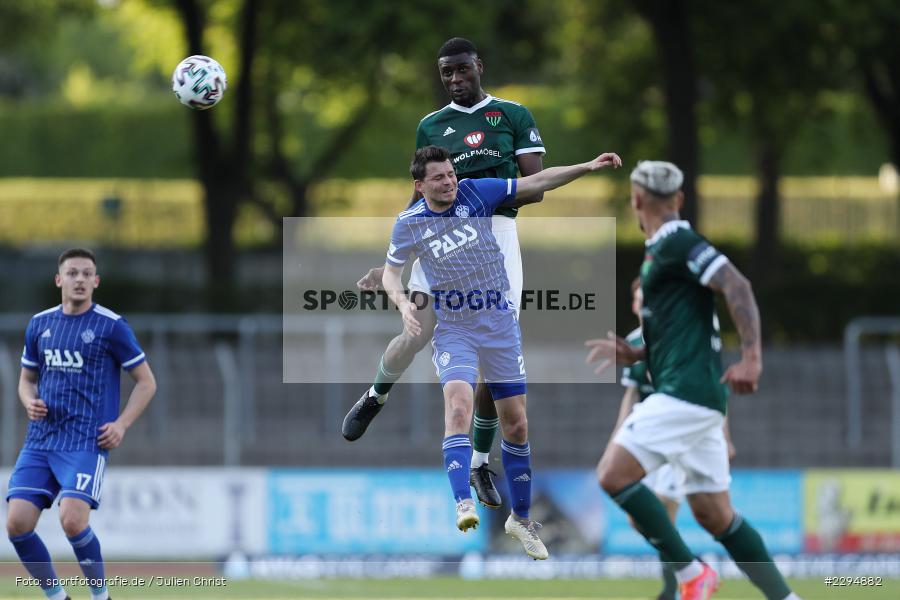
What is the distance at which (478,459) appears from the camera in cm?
1037

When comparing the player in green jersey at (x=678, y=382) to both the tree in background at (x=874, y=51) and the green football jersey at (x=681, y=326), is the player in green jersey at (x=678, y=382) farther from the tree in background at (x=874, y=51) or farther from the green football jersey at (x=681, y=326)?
the tree in background at (x=874, y=51)

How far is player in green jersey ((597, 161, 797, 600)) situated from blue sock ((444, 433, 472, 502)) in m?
1.01

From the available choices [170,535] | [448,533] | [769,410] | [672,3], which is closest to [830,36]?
[672,3]

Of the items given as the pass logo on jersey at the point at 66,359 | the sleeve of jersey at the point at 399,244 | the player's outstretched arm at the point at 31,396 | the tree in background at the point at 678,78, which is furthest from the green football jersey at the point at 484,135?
the tree in background at the point at 678,78

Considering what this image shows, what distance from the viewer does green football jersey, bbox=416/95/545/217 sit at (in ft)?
32.0

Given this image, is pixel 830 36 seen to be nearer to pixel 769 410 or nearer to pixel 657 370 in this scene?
pixel 769 410

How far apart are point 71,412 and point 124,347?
1.91 feet

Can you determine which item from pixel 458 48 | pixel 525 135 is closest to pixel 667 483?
pixel 525 135

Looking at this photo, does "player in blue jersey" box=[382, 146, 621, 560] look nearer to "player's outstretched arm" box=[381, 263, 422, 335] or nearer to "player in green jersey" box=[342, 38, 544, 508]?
"player's outstretched arm" box=[381, 263, 422, 335]

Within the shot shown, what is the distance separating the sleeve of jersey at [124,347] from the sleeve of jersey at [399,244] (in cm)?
207

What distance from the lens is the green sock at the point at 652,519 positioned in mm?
8750

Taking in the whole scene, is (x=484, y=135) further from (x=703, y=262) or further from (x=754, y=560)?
(x=754, y=560)

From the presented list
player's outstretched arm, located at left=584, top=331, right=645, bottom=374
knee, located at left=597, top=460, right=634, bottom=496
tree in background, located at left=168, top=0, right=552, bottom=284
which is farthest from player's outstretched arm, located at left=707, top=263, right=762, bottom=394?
tree in background, located at left=168, top=0, right=552, bottom=284

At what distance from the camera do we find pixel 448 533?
16.2m
